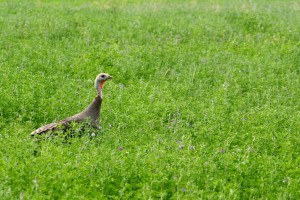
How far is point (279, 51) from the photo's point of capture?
16.2 meters

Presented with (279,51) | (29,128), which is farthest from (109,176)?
(279,51)

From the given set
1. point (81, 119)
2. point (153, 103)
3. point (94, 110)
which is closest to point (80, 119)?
point (81, 119)

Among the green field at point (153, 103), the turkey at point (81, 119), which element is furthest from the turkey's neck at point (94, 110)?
the green field at point (153, 103)

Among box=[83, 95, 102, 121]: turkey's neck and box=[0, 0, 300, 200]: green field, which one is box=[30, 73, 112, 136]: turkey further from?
box=[0, 0, 300, 200]: green field

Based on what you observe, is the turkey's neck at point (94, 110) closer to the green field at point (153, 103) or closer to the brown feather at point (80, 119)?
the brown feather at point (80, 119)

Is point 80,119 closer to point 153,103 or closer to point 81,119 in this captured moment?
point 81,119

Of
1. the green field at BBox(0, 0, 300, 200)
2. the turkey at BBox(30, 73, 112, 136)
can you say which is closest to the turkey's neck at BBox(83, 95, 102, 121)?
the turkey at BBox(30, 73, 112, 136)

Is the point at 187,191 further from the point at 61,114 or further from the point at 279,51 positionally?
the point at 279,51

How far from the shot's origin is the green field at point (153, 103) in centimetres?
796

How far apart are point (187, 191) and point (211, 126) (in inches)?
115

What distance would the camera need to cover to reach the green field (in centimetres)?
796

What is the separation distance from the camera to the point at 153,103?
1168 cm

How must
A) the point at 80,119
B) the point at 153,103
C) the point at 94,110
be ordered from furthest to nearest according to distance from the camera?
the point at 153,103 → the point at 94,110 → the point at 80,119

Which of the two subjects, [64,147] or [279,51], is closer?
[64,147]
